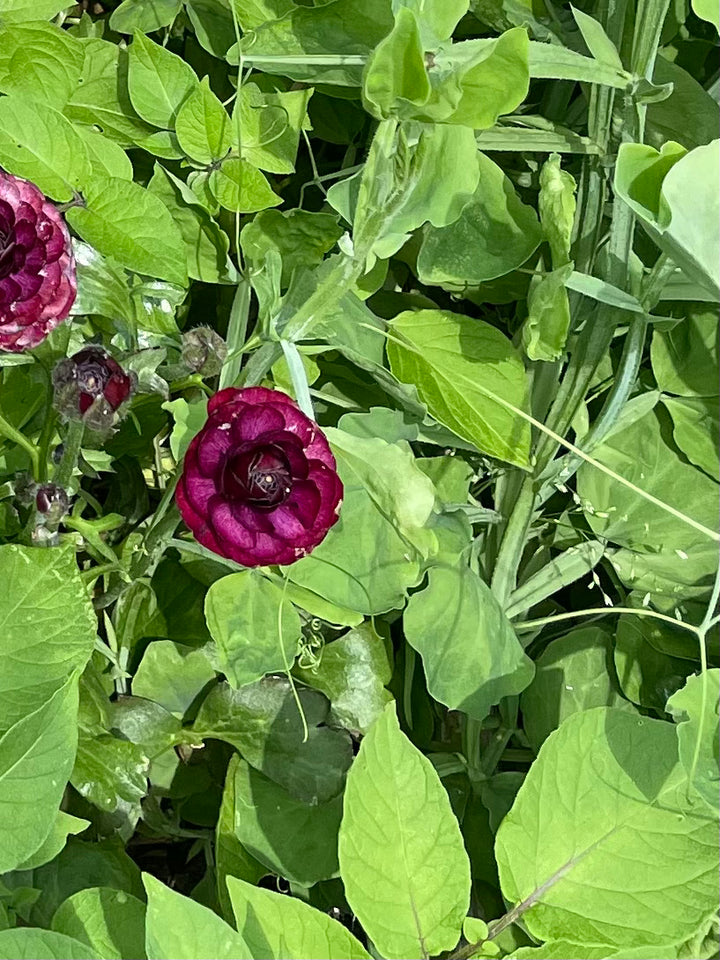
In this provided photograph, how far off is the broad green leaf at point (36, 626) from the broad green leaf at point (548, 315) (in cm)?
29

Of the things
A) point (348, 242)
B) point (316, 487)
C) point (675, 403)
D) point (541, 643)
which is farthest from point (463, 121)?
point (541, 643)

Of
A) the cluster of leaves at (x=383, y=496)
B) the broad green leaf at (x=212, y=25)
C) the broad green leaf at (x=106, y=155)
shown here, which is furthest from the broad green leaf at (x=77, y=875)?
the broad green leaf at (x=212, y=25)

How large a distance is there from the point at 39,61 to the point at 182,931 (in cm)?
50

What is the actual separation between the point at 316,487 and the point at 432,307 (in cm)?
26

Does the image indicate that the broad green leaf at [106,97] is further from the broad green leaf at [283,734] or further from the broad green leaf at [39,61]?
the broad green leaf at [283,734]

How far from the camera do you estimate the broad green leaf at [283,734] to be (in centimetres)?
62

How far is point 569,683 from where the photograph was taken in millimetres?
666

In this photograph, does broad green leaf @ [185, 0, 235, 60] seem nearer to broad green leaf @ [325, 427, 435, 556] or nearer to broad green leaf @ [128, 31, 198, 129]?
broad green leaf @ [128, 31, 198, 129]

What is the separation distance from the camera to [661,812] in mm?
513

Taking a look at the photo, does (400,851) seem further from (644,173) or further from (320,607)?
(644,173)

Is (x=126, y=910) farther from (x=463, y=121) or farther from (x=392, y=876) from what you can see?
(x=463, y=121)

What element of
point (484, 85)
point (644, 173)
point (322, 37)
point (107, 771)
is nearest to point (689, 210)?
point (644, 173)

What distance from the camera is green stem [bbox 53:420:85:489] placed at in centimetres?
48

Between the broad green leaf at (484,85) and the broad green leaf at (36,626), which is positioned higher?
the broad green leaf at (484,85)
